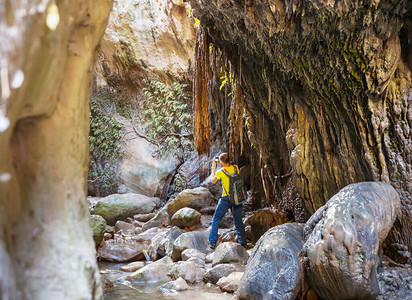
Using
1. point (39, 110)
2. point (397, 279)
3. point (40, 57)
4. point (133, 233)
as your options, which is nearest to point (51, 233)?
point (39, 110)

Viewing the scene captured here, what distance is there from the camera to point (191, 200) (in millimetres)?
9836

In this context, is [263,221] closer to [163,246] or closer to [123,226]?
[163,246]

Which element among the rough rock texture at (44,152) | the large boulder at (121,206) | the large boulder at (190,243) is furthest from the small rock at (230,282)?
the large boulder at (121,206)

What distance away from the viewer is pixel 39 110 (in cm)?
154

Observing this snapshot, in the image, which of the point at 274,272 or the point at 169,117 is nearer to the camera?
the point at 274,272

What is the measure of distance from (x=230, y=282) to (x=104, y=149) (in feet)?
33.5

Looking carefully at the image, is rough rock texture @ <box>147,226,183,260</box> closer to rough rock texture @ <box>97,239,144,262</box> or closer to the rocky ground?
the rocky ground

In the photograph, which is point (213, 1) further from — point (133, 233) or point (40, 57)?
point (133, 233)

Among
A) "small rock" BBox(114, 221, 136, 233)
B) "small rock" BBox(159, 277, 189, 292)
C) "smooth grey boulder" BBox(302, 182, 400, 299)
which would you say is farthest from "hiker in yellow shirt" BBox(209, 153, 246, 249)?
"small rock" BBox(114, 221, 136, 233)

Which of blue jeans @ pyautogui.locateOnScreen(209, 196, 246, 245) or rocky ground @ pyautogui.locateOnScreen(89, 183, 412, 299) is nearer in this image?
rocky ground @ pyautogui.locateOnScreen(89, 183, 412, 299)

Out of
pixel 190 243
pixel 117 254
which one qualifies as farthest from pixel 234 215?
pixel 117 254

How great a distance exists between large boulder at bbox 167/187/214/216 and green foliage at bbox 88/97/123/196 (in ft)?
13.7

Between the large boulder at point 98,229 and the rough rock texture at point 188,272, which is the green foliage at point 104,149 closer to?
the large boulder at point 98,229

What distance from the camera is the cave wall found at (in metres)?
4.12
